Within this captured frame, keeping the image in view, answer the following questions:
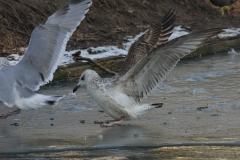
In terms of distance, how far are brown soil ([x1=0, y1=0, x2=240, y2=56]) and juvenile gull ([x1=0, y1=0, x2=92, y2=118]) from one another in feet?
9.23

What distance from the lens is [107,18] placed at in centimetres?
1147

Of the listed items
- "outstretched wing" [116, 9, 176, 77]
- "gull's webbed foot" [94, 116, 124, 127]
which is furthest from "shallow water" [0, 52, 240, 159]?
"outstretched wing" [116, 9, 176, 77]

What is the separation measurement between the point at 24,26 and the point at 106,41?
209 centimetres

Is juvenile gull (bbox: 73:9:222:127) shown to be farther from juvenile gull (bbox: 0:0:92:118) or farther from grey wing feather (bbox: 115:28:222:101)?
juvenile gull (bbox: 0:0:92:118)

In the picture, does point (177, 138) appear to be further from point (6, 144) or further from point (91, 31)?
point (91, 31)

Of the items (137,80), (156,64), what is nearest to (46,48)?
(137,80)

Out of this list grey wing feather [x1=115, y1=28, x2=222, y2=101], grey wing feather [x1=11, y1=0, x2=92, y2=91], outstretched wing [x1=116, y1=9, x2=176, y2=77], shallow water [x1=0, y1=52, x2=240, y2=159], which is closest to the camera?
shallow water [x1=0, y1=52, x2=240, y2=159]

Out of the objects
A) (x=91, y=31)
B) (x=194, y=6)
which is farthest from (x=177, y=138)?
(x=194, y=6)

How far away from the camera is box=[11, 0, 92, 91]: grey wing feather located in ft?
17.8

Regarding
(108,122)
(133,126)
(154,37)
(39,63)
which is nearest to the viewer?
(133,126)

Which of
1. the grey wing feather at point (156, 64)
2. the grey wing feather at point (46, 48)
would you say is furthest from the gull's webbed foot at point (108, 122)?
the grey wing feather at point (46, 48)

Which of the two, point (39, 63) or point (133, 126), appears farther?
point (39, 63)

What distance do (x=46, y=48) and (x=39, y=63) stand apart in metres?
0.24

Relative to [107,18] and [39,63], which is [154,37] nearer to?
[39,63]
